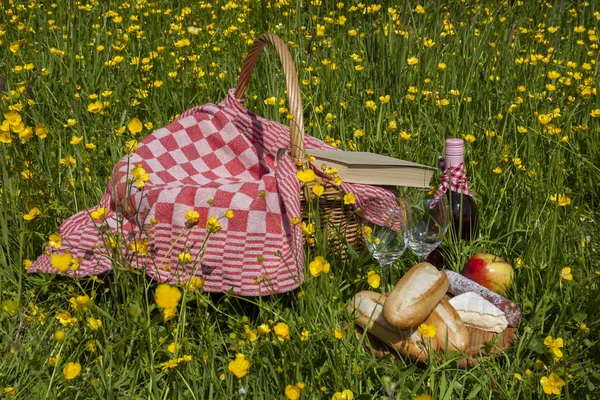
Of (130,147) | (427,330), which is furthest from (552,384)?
(130,147)

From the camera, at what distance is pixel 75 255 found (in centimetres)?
202

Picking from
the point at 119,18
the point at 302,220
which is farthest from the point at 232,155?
the point at 119,18

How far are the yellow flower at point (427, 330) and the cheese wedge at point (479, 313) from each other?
0.79ft

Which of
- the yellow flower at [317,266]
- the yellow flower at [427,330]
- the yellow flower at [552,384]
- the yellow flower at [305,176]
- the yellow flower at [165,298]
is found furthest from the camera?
the yellow flower at [305,176]

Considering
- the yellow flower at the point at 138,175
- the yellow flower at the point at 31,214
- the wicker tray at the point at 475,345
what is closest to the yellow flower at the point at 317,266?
the wicker tray at the point at 475,345

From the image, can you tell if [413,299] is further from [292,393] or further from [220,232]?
[220,232]

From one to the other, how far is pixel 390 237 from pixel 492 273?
31 centimetres

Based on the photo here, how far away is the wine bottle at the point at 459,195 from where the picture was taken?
6.84ft

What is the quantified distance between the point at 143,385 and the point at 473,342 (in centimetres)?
77

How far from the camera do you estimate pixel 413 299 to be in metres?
1.61

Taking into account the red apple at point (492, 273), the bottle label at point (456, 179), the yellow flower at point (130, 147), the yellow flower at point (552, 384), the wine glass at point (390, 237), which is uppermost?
the yellow flower at point (130, 147)

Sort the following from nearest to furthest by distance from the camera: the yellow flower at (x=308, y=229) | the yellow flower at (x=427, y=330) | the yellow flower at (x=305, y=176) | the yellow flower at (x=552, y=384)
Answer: the yellow flower at (x=552, y=384) < the yellow flower at (x=427, y=330) < the yellow flower at (x=305, y=176) < the yellow flower at (x=308, y=229)

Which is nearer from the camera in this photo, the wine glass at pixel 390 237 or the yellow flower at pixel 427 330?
the yellow flower at pixel 427 330

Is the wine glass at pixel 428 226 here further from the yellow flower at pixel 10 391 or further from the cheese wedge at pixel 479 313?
the yellow flower at pixel 10 391
